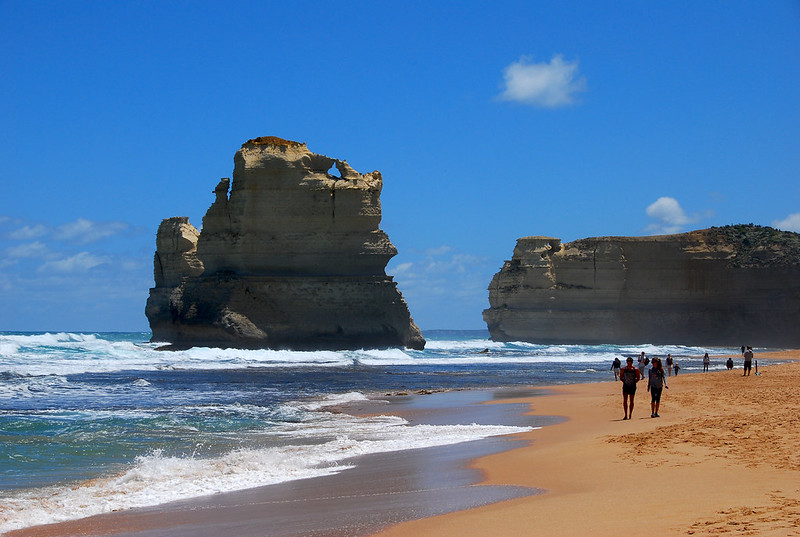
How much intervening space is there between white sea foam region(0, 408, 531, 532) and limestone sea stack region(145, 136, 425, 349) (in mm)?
28585

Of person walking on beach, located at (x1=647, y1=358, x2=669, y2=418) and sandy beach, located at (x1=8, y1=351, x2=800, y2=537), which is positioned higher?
person walking on beach, located at (x1=647, y1=358, x2=669, y2=418)

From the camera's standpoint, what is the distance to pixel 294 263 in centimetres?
4462

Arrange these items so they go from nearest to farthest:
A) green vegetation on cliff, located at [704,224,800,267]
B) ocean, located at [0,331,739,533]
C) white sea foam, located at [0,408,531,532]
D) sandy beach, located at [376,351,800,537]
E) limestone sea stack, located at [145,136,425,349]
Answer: sandy beach, located at [376,351,800,537] < white sea foam, located at [0,408,531,532] < ocean, located at [0,331,739,533] < limestone sea stack, located at [145,136,425,349] < green vegetation on cliff, located at [704,224,800,267]

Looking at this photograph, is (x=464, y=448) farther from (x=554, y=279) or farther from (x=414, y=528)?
(x=554, y=279)

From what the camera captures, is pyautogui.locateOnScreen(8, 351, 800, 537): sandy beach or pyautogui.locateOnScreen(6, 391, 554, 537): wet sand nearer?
pyautogui.locateOnScreen(8, 351, 800, 537): sandy beach

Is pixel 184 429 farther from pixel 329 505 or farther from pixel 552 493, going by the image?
pixel 552 493

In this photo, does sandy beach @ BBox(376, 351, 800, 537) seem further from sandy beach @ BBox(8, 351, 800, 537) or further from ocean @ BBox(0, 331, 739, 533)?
ocean @ BBox(0, 331, 739, 533)

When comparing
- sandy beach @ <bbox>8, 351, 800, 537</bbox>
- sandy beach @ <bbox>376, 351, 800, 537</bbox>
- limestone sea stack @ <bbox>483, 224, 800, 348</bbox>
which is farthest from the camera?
limestone sea stack @ <bbox>483, 224, 800, 348</bbox>

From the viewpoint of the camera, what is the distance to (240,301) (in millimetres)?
43250

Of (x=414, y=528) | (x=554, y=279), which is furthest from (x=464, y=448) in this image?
(x=554, y=279)

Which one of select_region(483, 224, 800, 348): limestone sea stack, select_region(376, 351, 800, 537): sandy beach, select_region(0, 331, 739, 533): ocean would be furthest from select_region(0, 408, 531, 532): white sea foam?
select_region(483, 224, 800, 348): limestone sea stack

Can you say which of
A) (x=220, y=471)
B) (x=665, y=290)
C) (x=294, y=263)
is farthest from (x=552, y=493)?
(x=665, y=290)

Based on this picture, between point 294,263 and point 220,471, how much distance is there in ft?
114

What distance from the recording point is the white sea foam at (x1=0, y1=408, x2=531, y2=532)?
833 centimetres
